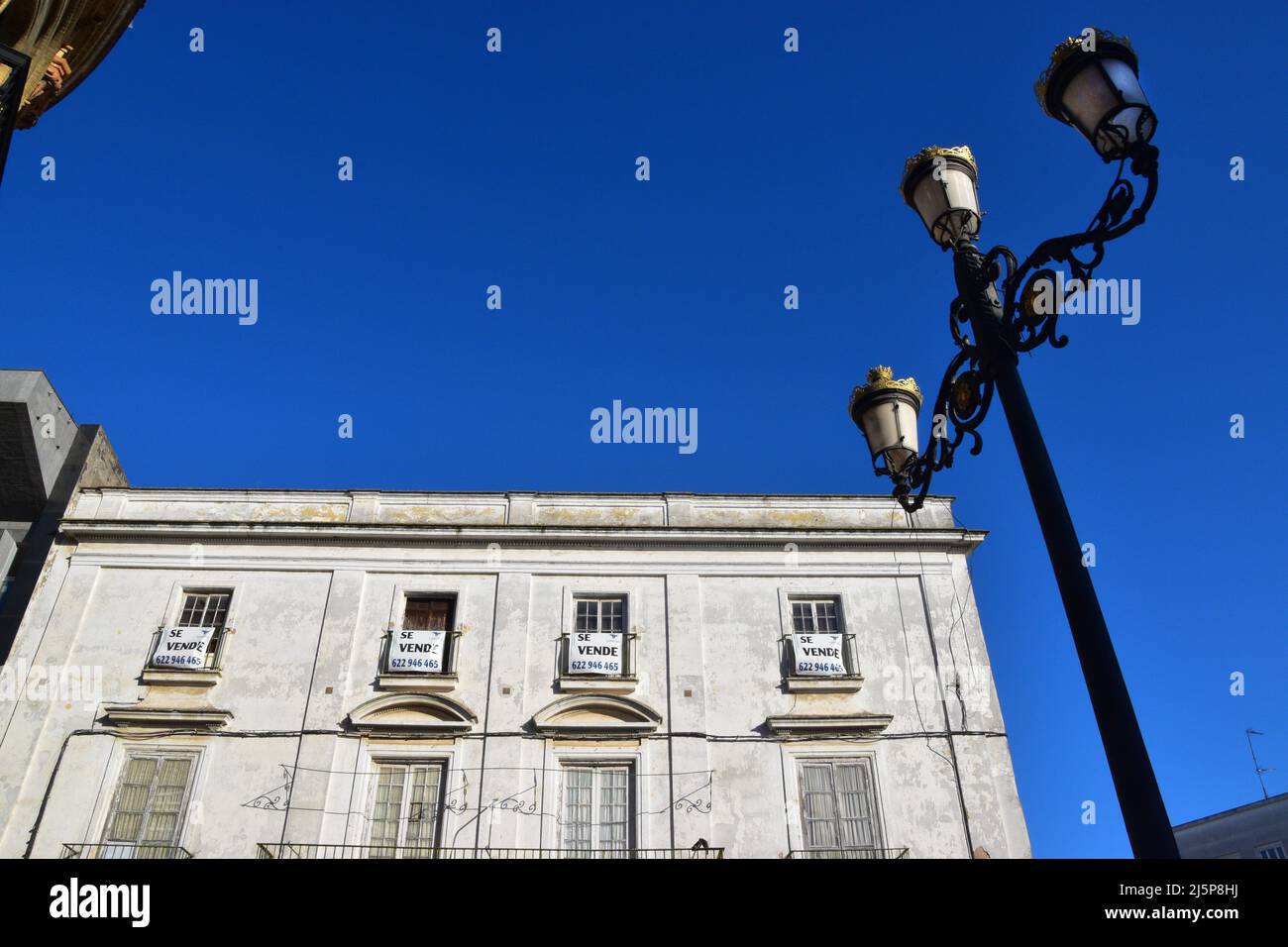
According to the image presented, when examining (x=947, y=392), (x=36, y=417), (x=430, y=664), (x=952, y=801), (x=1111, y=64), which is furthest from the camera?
(x=36, y=417)

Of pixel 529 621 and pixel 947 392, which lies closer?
pixel 947 392

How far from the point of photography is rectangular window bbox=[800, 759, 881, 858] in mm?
15258

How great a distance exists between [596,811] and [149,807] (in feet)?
24.1

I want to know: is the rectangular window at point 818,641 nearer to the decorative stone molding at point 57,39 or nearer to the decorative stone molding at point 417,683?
the decorative stone molding at point 417,683

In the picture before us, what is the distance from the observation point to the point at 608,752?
16125mm

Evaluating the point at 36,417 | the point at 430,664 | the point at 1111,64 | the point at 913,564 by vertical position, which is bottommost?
the point at 1111,64

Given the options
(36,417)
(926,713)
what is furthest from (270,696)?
(926,713)

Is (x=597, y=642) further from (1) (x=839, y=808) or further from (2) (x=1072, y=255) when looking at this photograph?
(2) (x=1072, y=255)

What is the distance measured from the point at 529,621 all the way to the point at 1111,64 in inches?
550

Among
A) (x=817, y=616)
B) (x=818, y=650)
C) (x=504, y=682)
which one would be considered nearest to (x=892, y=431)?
(x=818, y=650)

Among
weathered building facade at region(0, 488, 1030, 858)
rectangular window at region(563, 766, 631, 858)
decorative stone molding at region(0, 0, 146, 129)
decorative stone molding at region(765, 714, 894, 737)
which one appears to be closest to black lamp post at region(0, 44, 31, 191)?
decorative stone molding at region(0, 0, 146, 129)

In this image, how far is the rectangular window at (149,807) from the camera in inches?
581
